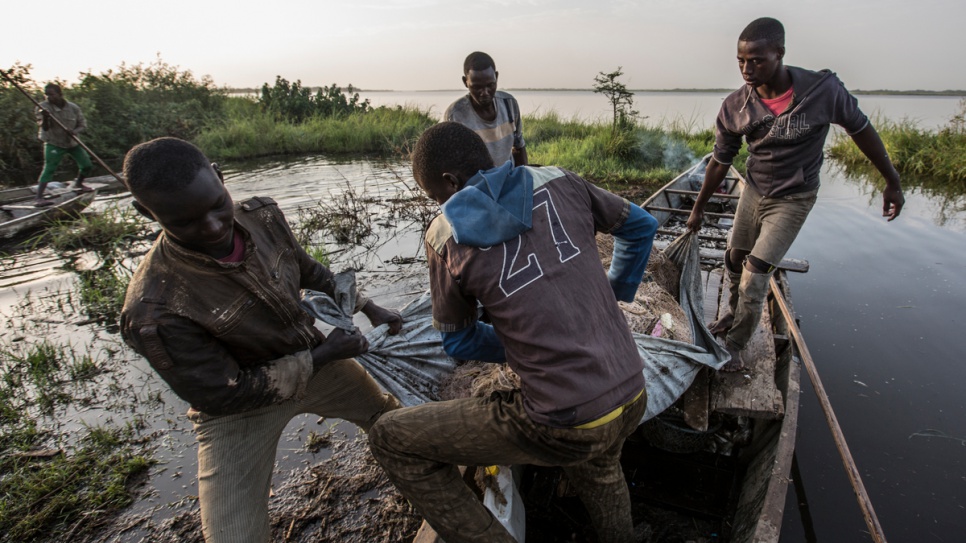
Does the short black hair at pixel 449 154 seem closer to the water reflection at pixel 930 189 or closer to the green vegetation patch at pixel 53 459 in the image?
the green vegetation patch at pixel 53 459

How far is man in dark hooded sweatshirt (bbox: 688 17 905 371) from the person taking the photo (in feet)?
8.38

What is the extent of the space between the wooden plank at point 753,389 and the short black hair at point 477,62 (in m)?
2.67

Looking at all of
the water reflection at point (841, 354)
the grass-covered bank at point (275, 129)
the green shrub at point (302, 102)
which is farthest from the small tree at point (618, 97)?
the green shrub at point (302, 102)

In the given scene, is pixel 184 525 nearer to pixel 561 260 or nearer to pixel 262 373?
pixel 262 373

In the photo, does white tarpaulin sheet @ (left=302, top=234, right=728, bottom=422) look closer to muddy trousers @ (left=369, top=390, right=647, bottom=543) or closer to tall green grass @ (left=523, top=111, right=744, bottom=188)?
muddy trousers @ (left=369, top=390, right=647, bottom=543)

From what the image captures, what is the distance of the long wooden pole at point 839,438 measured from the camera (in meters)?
1.91

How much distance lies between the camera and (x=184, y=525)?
8.86 feet

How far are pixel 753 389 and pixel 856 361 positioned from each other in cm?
278

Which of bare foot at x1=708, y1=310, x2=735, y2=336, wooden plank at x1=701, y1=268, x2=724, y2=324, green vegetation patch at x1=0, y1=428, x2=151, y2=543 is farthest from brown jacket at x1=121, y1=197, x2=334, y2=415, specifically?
wooden plank at x1=701, y1=268, x2=724, y2=324

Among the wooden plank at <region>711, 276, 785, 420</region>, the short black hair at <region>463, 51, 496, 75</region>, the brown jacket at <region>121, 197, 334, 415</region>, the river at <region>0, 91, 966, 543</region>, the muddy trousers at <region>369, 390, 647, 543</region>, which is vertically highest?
the short black hair at <region>463, 51, 496, 75</region>

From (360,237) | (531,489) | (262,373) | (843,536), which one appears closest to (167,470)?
(262,373)

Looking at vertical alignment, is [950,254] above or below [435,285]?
below

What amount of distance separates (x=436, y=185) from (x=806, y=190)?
7.68ft

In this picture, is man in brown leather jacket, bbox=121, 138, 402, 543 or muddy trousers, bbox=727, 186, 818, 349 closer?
man in brown leather jacket, bbox=121, 138, 402, 543
